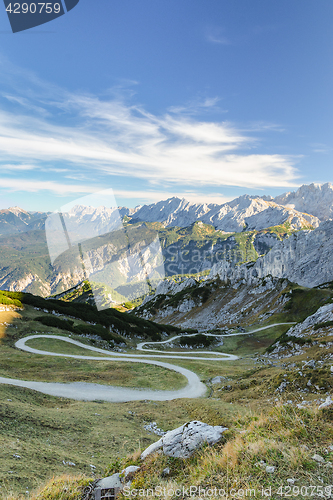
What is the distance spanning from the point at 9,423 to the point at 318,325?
4699 centimetres

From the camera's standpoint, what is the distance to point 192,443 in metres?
8.31

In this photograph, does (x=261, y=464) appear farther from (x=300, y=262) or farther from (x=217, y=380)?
(x=300, y=262)

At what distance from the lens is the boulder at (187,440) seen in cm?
818

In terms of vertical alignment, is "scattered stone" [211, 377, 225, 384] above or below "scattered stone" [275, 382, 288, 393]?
below

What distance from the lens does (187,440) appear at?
8.51m

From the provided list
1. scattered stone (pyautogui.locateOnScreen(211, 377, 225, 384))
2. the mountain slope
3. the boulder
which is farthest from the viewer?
the mountain slope

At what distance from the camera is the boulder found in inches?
322

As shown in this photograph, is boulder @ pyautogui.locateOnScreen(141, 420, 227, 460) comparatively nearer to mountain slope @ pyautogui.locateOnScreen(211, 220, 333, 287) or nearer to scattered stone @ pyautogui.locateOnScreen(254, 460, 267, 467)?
scattered stone @ pyautogui.locateOnScreen(254, 460, 267, 467)

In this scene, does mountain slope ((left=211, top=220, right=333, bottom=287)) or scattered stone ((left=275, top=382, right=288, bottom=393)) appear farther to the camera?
mountain slope ((left=211, top=220, right=333, bottom=287))

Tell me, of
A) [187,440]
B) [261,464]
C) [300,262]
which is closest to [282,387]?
[187,440]

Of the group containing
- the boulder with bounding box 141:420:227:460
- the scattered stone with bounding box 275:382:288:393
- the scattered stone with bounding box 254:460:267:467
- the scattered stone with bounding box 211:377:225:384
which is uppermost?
the scattered stone with bounding box 254:460:267:467

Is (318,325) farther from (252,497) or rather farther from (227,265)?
(227,265)

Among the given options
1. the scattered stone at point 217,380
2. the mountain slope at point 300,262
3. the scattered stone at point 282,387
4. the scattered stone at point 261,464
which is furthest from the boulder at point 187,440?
the mountain slope at point 300,262

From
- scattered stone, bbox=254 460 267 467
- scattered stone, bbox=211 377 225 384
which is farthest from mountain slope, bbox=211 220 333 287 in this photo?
scattered stone, bbox=254 460 267 467
